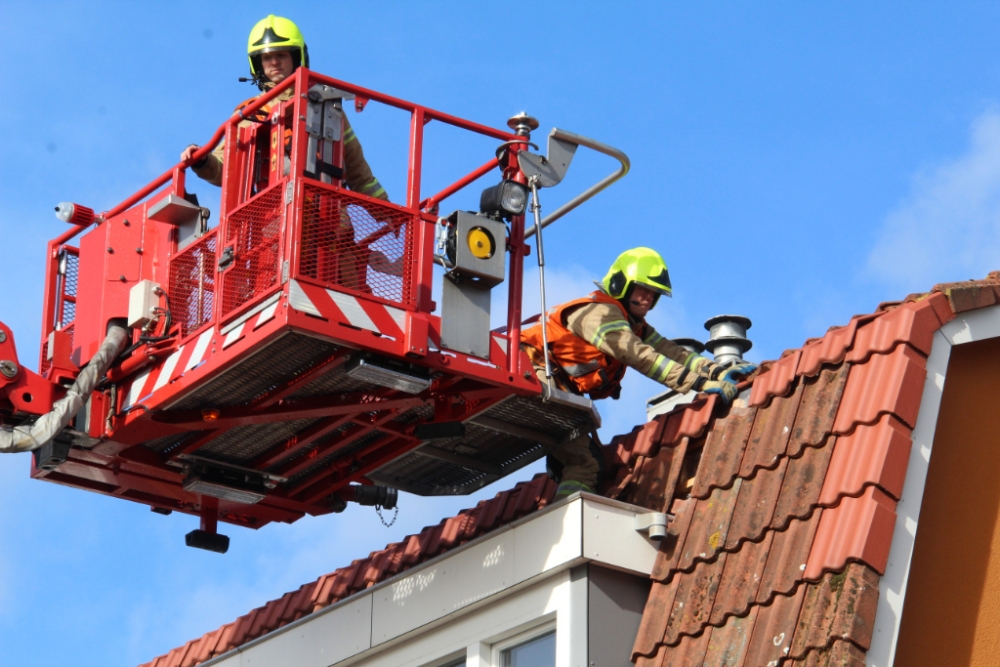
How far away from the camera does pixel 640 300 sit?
12195mm

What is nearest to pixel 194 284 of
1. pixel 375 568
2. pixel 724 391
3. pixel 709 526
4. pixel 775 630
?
pixel 375 568

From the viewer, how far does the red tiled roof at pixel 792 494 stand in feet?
28.9

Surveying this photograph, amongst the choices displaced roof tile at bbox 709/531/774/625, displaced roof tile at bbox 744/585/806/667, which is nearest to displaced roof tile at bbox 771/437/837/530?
displaced roof tile at bbox 709/531/774/625

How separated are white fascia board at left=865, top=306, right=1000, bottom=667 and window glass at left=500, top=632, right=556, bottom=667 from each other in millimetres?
2229

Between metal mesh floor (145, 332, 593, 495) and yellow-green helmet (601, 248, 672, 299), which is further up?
yellow-green helmet (601, 248, 672, 299)

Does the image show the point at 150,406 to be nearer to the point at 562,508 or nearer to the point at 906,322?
the point at 562,508

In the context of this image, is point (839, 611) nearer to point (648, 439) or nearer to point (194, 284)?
point (648, 439)

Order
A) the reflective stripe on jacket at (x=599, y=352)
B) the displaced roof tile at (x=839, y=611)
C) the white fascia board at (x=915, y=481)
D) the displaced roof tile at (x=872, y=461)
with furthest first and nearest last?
the reflective stripe on jacket at (x=599, y=352) → the displaced roof tile at (x=872, y=461) → the white fascia board at (x=915, y=481) → the displaced roof tile at (x=839, y=611)

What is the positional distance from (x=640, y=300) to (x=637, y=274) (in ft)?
0.84

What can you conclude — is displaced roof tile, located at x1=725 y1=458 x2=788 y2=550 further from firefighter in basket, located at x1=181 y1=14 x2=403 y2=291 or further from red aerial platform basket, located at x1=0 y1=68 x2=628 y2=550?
firefighter in basket, located at x1=181 y1=14 x2=403 y2=291

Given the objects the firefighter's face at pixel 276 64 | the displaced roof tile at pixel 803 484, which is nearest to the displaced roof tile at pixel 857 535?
the displaced roof tile at pixel 803 484

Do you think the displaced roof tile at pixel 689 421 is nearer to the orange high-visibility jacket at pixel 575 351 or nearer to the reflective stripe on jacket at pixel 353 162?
the orange high-visibility jacket at pixel 575 351

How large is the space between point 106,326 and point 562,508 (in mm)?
3466

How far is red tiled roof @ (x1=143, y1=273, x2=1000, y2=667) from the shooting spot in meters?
8.82
